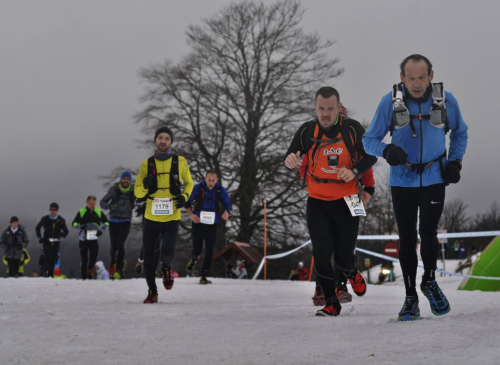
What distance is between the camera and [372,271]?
44.3 meters

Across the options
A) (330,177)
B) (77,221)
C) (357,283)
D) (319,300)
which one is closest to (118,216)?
(77,221)

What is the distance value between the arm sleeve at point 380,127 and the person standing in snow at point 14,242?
13.0m

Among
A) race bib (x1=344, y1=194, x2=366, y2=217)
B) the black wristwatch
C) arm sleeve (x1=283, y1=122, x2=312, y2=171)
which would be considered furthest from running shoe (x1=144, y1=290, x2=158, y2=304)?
the black wristwatch

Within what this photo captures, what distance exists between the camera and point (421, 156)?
4188 millimetres

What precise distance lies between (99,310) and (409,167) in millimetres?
3400

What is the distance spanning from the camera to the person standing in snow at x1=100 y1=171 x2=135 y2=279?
38.1 ft

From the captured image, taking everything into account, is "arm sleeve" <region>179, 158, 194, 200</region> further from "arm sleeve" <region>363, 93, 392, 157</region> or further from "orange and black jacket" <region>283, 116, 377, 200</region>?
"arm sleeve" <region>363, 93, 392, 157</region>

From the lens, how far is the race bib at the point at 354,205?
193 inches

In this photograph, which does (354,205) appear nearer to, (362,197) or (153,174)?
(362,197)

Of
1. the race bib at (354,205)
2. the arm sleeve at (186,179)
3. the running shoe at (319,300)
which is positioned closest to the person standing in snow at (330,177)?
the race bib at (354,205)

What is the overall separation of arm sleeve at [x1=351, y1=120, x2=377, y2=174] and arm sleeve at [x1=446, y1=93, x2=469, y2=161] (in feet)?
2.59

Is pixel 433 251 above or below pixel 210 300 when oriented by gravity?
above

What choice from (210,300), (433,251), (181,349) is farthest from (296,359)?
(210,300)

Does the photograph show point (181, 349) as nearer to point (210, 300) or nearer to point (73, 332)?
point (73, 332)
